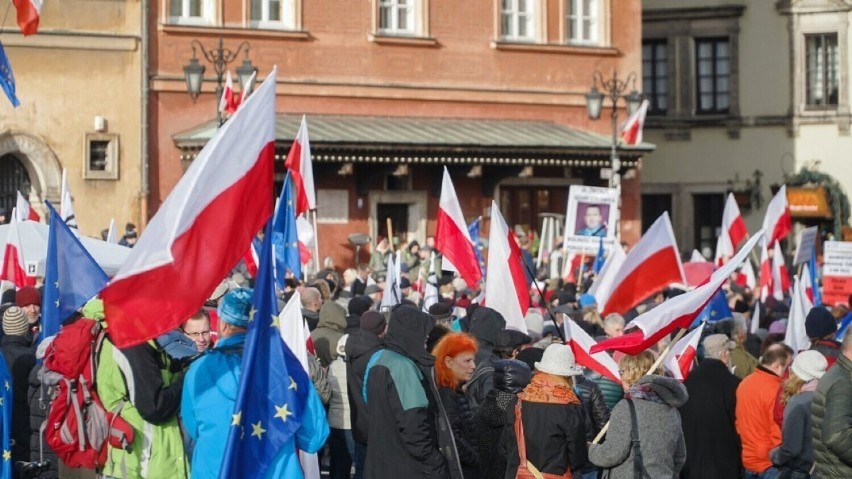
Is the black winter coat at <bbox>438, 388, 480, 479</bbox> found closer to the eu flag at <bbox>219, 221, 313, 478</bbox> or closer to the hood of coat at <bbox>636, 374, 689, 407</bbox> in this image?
the hood of coat at <bbox>636, 374, 689, 407</bbox>

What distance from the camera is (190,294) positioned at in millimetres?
7668

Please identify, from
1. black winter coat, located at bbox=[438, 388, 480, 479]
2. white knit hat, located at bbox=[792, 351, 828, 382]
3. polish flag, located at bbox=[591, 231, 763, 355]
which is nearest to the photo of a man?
white knit hat, located at bbox=[792, 351, 828, 382]

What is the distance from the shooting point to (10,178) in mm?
29297

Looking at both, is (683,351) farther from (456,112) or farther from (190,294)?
(456,112)

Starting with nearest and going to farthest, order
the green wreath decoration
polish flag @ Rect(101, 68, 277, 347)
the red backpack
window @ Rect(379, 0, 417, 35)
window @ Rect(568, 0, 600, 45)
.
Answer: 1. polish flag @ Rect(101, 68, 277, 347)
2. the red backpack
3. window @ Rect(379, 0, 417, 35)
4. window @ Rect(568, 0, 600, 45)
5. the green wreath decoration

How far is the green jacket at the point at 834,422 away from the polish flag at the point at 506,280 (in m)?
4.86

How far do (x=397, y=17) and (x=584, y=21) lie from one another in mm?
4183

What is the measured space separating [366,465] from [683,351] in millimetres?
3855

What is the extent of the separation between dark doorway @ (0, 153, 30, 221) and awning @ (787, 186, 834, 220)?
60.3 ft

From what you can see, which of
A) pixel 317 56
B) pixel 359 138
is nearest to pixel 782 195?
pixel 359 138

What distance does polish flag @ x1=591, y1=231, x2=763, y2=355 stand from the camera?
987 cm

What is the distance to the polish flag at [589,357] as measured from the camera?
11266 mm

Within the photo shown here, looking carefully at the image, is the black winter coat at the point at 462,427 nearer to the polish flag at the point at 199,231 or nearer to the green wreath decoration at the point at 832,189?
the polish flag at the point at 199,231

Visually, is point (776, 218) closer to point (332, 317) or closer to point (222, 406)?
point (332, 317)
